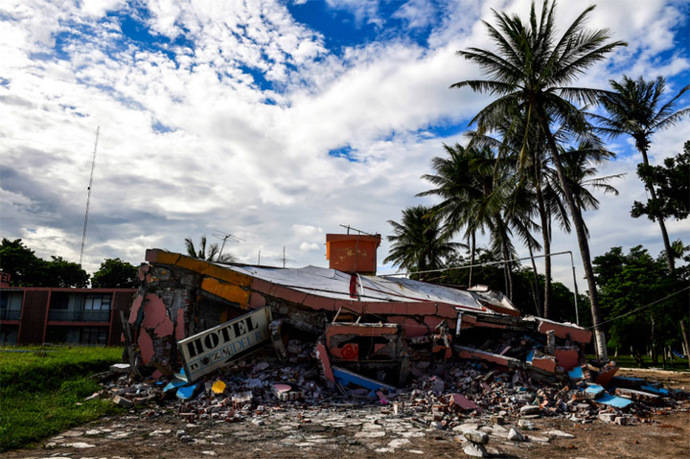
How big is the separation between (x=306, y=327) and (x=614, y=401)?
18.5ft

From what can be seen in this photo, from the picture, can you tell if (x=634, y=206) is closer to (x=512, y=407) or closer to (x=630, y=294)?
(x=630, y=294)

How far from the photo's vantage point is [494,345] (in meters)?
10.1

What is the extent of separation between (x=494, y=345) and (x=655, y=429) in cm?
386

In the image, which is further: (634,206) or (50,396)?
(634,206)

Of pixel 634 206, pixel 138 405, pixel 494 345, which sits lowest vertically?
pixel 138 405

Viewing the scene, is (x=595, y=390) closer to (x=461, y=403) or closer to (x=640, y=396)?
(x=640, y=396)

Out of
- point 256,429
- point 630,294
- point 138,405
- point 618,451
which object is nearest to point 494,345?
point 618,451

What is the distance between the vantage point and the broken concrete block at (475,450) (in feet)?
15.9

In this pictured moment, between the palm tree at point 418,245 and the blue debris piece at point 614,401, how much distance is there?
63.3ft

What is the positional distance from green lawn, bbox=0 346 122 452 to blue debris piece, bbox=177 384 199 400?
1059mm

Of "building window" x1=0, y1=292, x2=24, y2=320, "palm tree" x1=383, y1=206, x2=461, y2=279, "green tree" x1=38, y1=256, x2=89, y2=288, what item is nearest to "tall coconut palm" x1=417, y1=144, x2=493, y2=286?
"palm tree" x1=383, y1=206, x2=461, y2=279

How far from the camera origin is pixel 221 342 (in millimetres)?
8352

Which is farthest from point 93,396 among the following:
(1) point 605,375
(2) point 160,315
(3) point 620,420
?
(1) point 605,375

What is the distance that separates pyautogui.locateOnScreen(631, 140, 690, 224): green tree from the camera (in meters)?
15.0
